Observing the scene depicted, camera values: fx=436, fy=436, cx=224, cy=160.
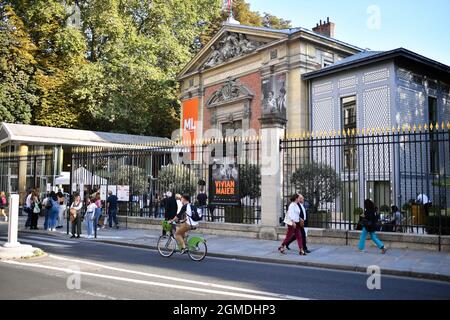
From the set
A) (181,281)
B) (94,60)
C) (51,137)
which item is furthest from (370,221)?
(94,60)

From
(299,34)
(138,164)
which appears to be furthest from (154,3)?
(138,164)

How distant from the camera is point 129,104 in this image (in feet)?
122

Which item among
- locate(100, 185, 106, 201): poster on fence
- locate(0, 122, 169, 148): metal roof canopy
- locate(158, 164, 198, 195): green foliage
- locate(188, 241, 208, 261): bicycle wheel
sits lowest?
locate(188, 241, 208, 261): bicycle wheel

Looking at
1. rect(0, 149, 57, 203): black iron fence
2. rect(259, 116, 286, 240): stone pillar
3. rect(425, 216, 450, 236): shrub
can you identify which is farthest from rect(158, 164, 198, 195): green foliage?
rect(0, 149, 57, 203): black iron fence

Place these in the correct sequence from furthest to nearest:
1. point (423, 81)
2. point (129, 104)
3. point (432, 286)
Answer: point (129, 104)
point (423, 81)
point (432, 286)

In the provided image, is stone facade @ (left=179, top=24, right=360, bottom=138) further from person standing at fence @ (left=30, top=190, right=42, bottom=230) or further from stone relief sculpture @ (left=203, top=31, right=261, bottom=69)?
person standing at fence @ (left=30, top=190, right=42, bottom=230)

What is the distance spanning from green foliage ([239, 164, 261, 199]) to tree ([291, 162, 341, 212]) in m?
1.73

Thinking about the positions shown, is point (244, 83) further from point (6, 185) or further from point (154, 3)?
point (6, 185)

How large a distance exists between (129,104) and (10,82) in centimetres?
919

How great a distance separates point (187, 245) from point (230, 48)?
71.6 ft

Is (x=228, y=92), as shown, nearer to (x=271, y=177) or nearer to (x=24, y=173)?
(x=24, y=173)

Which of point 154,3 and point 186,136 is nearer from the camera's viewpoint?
point 186,136

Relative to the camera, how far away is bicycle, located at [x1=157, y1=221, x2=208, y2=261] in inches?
432

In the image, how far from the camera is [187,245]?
1120cm
